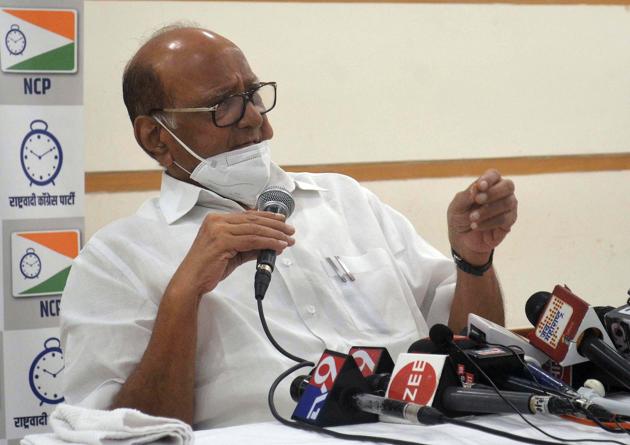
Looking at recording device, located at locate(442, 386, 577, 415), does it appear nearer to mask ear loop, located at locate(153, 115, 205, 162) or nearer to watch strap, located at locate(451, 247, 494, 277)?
watch strap, located at locate(451, 247, 494, 277)

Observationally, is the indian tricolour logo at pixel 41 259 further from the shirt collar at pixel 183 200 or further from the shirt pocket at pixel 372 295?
the shirt pocket at pixel 372 295

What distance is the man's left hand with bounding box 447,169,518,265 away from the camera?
167 centimetres

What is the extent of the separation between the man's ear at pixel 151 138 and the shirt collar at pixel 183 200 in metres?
0.06

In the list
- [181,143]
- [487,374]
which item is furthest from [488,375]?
[181,143]

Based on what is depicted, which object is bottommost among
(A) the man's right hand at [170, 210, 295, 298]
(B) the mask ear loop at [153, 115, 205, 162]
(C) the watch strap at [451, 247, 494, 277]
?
(C) the watch strap at [451, 247, 494, 277]

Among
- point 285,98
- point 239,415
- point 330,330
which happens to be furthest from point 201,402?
point 285,98

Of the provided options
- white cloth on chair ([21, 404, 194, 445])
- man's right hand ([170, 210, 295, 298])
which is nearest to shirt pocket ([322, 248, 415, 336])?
man's right hand ([170, 210, 295, 298])

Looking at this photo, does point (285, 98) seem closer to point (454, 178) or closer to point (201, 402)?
point (454, 178)

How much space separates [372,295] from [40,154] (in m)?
0.98

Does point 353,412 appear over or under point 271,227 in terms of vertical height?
under

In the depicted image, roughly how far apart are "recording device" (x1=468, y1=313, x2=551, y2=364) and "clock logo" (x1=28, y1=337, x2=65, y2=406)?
1.30 meters

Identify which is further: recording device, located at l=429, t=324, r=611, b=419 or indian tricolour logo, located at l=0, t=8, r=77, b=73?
indian tricolour logo, located at l=0, t=8, r=77, b=73

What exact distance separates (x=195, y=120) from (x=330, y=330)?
0.50m

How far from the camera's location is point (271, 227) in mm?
1522
